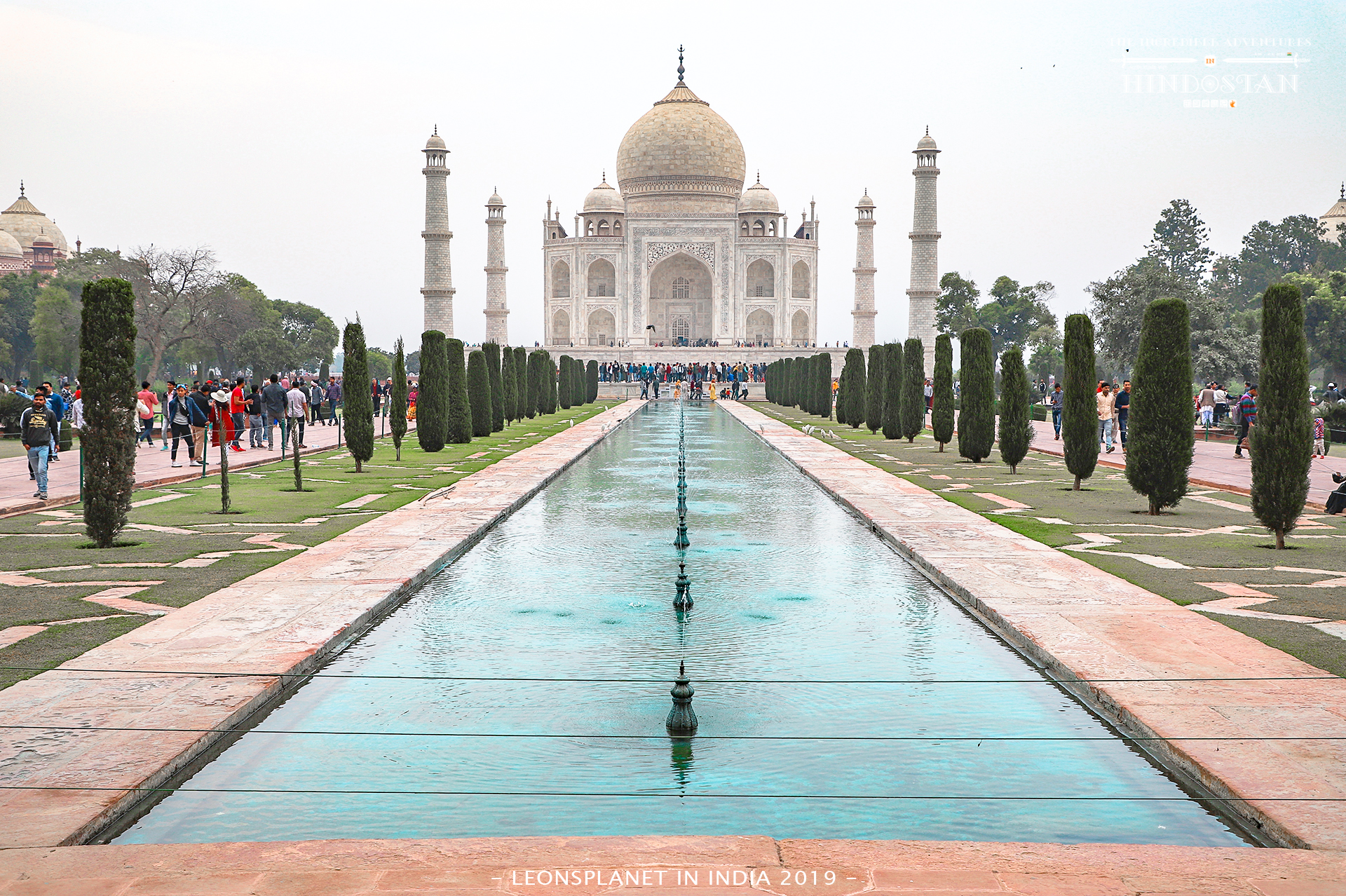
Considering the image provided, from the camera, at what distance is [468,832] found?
10.0 ft

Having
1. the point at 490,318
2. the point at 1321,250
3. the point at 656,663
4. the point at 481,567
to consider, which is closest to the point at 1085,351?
the point at 481,567

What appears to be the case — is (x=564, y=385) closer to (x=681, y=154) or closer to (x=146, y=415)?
(x=146, y=415)

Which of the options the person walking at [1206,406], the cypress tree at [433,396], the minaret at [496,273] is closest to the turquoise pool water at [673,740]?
the cypress tree at [433,396]

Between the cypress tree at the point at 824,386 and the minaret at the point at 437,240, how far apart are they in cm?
1930

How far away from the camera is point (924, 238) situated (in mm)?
43594

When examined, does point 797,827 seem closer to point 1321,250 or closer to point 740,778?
point 740,778

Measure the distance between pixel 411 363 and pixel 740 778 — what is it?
85.5 m

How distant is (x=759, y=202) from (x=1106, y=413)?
43486 mm

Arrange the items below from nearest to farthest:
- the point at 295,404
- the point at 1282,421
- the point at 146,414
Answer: the point at 1282,421 < the point at 295,404 < the point at 146,414

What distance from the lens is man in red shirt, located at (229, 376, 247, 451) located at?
15.7 metres

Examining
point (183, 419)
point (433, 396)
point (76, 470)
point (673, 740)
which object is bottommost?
point (673, 740)

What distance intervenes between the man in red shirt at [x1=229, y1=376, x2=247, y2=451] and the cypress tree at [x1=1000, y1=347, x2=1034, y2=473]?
9.03 meters

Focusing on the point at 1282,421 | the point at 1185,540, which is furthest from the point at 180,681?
the point at 1282,421

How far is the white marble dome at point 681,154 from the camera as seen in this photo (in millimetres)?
57000
